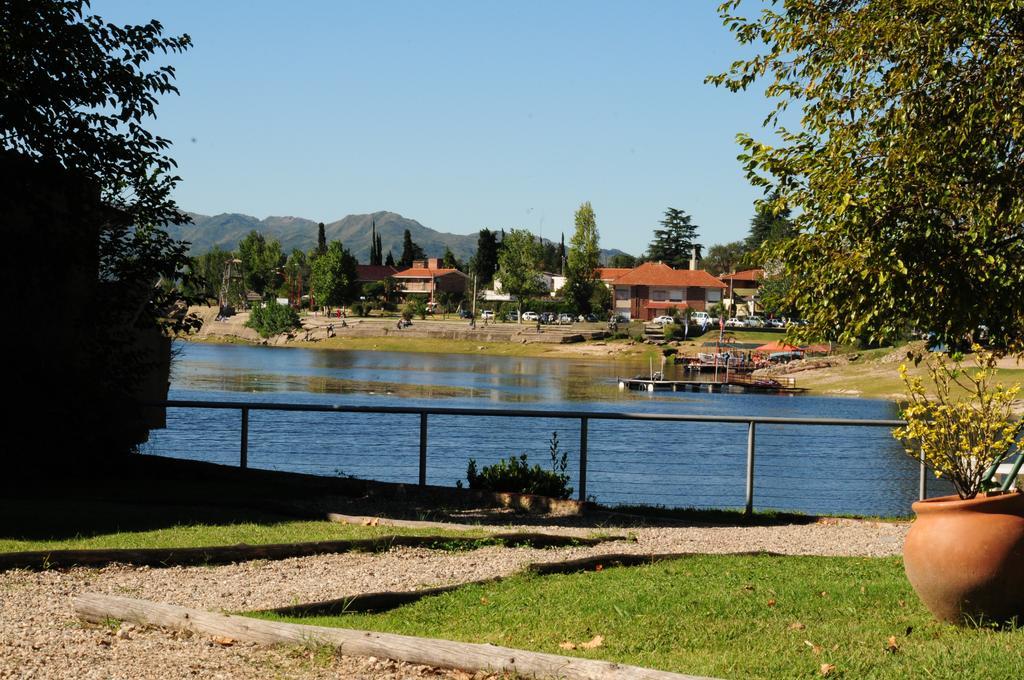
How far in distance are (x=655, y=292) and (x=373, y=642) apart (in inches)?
5853

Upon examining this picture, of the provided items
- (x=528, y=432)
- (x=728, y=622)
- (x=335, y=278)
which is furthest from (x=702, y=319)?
(x=728, y=622)

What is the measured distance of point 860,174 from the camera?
1472cm

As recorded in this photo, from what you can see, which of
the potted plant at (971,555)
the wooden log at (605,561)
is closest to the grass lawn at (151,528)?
the wooden log at (605,561)

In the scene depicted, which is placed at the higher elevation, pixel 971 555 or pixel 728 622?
pixel 971 555

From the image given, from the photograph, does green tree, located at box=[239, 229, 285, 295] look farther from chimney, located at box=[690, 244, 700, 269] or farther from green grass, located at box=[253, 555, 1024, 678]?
green grass, located at box=[253, 555, 1024, 678]

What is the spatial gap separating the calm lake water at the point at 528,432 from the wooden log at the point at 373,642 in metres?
8.73

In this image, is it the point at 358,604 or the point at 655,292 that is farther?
the point at 655,292

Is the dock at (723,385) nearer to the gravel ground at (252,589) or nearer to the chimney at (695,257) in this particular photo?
the gravel ground at (252,589)

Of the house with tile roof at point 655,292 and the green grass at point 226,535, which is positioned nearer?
the green grass at point 226,535

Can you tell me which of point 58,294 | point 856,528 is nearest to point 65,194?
point 58,294

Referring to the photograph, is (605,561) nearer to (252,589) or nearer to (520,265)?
(252,589)

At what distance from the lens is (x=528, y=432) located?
40031 millimetres

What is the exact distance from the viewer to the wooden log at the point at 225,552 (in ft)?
30.8

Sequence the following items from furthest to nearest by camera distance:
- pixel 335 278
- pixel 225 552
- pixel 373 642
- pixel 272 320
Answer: pixel 335 278 < pixel 272 320 < pixel 225 552 < pixel 373 642
